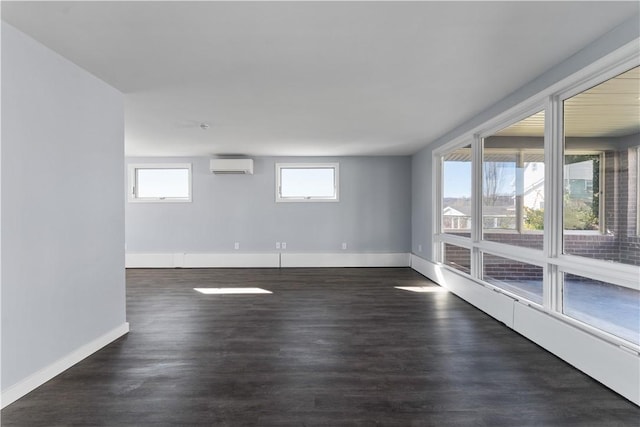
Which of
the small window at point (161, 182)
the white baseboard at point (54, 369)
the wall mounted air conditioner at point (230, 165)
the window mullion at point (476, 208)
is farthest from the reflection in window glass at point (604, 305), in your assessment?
the small window at point (161, 182)

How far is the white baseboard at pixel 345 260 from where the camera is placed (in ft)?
21.2

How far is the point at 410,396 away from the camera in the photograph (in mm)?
1957

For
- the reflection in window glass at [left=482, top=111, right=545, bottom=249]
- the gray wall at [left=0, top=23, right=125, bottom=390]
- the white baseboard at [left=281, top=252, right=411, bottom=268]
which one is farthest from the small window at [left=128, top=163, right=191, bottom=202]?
the reflection in window glass at [left=482, top=111, right=545, bottom=249]

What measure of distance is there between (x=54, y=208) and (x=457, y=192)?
14.8 ft

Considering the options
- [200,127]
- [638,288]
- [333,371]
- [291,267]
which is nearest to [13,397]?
[333,371]

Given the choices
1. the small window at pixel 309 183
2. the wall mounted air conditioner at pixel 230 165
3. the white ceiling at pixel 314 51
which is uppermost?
the white ceiling at pixel 314 51

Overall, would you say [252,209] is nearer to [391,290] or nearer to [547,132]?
[391,290]

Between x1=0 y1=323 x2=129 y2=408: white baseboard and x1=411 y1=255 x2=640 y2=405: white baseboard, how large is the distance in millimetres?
3634

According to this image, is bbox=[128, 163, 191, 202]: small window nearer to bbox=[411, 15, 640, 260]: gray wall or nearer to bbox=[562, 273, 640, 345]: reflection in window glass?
bbox=[411, 15, 640, 260]: gray wall

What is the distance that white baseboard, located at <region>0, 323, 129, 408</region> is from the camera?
1.88 meters

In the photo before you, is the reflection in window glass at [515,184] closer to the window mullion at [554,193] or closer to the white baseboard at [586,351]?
the window mullion at [554,193]

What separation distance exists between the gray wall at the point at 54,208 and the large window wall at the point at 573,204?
3.71 metres

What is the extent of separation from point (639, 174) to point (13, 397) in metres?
4.03

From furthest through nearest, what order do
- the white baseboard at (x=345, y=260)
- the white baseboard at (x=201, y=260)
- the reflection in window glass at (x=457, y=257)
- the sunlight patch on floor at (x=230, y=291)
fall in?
the white baseboard at (x=345, y=260) < the white baseboard at (x=201, y=260) < the sunlight patch on floor at (x=230, y=291) < the reflection in window glass at (x=457, y=257)
